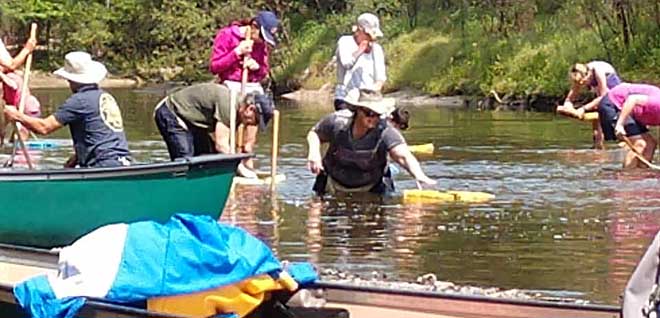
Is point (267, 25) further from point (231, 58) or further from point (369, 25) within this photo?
point (369, 25)

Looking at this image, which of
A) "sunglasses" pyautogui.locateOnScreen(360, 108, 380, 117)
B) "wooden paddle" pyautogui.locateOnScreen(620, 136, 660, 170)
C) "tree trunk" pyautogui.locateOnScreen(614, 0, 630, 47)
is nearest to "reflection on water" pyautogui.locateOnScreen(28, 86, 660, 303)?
"wooden paddle" pyautogui.locateOnScreen(620, 136, 660, 170)

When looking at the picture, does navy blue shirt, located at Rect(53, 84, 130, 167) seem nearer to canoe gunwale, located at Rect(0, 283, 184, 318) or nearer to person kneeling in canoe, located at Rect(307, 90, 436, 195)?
person kneeling in canoe, located at Rect(307, 90, 436, 195)

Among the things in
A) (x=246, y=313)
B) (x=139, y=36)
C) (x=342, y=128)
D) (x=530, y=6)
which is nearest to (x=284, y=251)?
(x=342, y=128)

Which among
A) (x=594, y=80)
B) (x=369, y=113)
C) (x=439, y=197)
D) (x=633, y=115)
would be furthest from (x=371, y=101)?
(x=594, y=80)

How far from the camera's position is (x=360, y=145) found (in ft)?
40.5

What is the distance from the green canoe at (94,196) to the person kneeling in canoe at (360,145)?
259 cm

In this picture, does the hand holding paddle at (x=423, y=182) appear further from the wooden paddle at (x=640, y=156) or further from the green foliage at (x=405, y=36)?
the green foliage at (x=405, y=36)

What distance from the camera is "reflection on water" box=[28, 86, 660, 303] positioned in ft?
30.7

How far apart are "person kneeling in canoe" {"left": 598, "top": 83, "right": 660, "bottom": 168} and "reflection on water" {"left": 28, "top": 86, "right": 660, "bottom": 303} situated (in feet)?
1.28

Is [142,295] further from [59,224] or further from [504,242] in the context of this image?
[504,242]

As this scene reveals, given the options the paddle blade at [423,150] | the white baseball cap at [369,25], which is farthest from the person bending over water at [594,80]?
the white baseball cap at [369,25]

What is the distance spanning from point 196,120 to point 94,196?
283cm

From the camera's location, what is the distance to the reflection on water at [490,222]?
935cm

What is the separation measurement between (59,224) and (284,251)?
1546 millimetres
